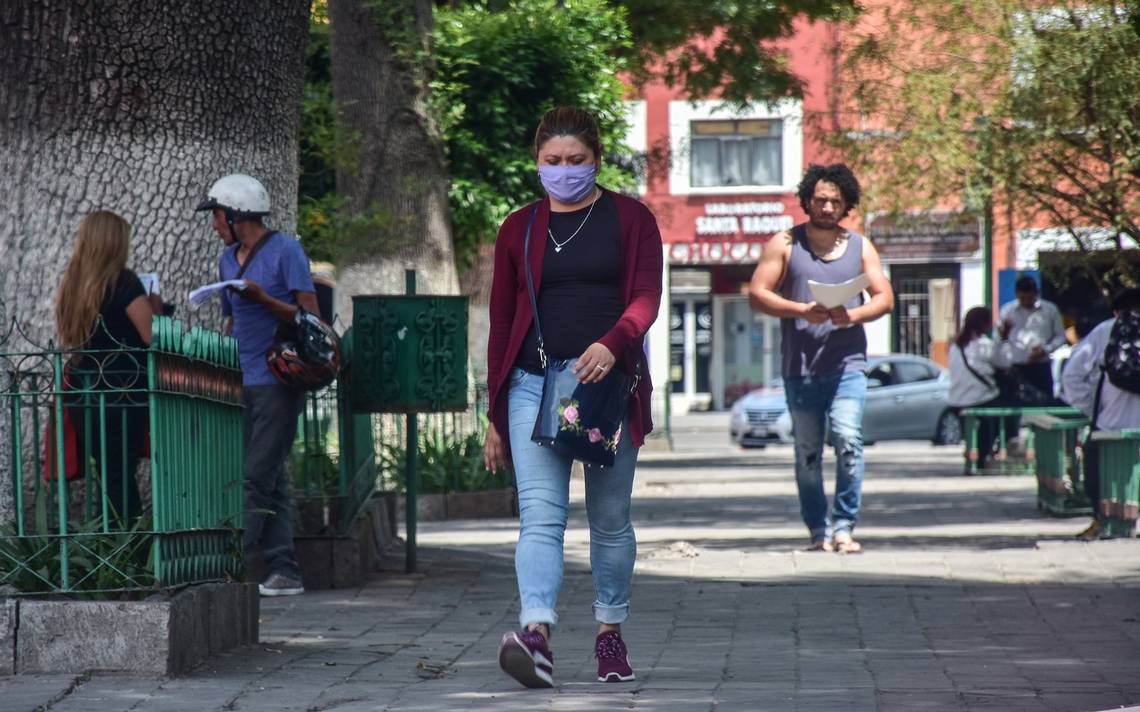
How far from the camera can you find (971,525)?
506 inches

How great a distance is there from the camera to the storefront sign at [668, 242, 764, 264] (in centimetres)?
4397

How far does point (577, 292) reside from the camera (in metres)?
6.37

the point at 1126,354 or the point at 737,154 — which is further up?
the point at 737,154

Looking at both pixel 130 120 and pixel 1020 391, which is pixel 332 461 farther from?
pixel 1020 391

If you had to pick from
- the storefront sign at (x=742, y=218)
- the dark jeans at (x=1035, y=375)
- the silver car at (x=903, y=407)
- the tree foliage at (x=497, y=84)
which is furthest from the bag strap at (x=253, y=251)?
the storefront sign at (x=742, y=218)

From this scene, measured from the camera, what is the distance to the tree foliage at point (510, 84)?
18188 millimetres

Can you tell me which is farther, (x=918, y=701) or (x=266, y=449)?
(x=266, y=449)

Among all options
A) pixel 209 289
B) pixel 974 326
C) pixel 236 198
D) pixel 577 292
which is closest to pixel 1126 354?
pixel 236 198

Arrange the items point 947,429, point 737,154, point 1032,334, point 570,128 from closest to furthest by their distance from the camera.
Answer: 1. point 570,128
2. point 1032,334
3. point 947,429
4. point 737,154

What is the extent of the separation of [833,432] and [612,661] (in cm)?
439

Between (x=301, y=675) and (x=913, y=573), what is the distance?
13.4 ft

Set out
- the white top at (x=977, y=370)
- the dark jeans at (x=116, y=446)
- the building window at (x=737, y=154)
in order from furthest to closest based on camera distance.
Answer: the building window at (x=737, y=154) → the white top at (x=977, y=370) → the dark jeans at (x=116, y=446)

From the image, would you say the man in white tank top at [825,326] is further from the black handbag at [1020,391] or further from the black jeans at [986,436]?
the black handbag at [1020,391]

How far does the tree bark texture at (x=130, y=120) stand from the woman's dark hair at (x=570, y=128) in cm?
219
